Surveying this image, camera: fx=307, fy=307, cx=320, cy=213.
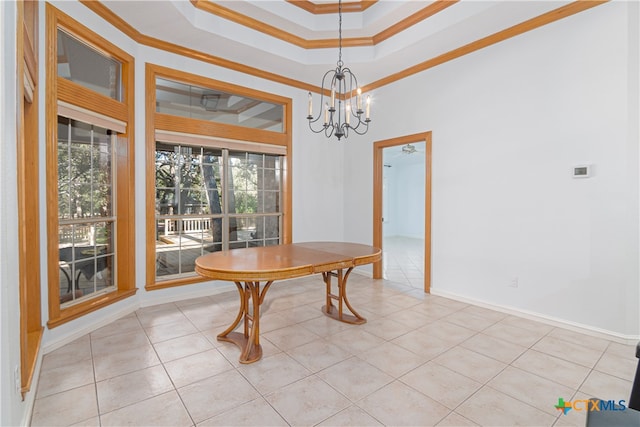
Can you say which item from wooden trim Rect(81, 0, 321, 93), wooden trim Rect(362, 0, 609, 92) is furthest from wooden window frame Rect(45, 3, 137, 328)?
wooden trim Rect(362, 0, 609, 92)

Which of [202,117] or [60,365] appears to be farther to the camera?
[202,117]

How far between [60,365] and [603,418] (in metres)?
3.24

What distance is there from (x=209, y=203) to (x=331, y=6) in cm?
288

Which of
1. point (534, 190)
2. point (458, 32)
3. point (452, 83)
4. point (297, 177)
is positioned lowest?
point (534, 190)

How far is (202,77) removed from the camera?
394cm

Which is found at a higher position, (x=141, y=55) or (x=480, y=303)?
(x=141, y=55)

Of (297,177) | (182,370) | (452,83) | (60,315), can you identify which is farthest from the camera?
(297,177)

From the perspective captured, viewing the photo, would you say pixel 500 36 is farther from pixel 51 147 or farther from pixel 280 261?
pixel 51 147

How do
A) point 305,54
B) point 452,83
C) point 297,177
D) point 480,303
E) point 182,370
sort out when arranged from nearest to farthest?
1. point 182,370
2. point 480,303
3. point 452,83
4. point 305,54
5. point 297,177

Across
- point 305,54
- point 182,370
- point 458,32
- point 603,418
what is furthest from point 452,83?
point 182,370

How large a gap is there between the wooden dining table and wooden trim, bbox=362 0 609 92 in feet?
8.67

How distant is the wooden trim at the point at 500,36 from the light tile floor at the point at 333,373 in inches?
119

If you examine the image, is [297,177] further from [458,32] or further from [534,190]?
[534,190]

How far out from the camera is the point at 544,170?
313 cm
